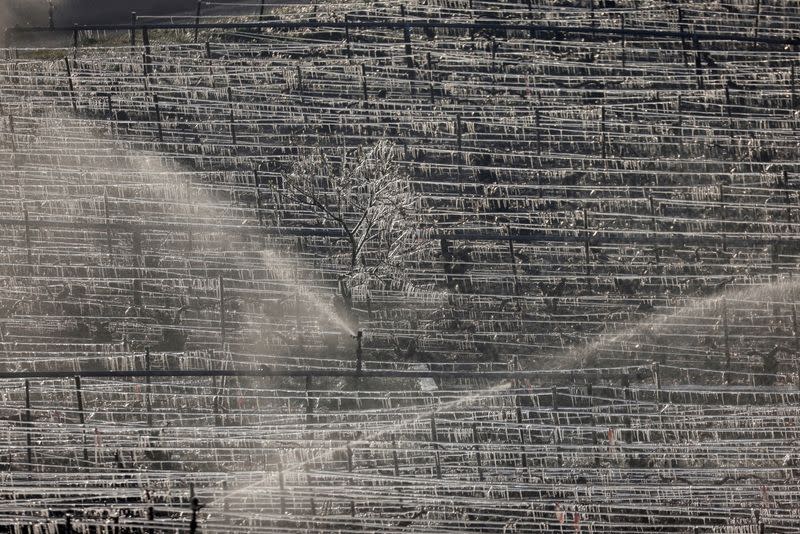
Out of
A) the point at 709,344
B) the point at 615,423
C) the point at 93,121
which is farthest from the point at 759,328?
the point at 93,121

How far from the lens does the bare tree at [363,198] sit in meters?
16.2

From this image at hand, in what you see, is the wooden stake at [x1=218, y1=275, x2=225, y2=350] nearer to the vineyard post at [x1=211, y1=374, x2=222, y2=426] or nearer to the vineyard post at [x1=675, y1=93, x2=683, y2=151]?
the vineyard post at [x1=211, y1=374, x2=222, y2=426]

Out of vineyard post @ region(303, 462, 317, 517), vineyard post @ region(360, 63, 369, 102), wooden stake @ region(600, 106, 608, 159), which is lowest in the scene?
vineyard post @ region(303, 462, 317, 517)

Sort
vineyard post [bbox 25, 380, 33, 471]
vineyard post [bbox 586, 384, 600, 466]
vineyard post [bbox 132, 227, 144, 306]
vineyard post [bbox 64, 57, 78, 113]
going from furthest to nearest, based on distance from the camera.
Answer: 1. vineyard post [bbox 64, 57, 78, 113]
2. vineyard post [bbox 132, 227, 144, 306]
3. vineyard post [bbox 586, 384, 600, 466]
4. vineyard post [bbox 25, 380, 33, 471]

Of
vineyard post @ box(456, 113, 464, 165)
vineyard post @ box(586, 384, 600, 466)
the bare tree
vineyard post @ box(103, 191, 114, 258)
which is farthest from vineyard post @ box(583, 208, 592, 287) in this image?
vineyard post @ box(103, 191, 114, 258)

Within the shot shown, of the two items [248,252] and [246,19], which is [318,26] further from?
[248,252]

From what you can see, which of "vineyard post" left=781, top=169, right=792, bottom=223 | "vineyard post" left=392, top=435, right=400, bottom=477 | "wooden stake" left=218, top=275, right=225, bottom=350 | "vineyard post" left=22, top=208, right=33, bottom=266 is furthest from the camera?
"vineyard post" left=781, top=169, right=792, bottom=223

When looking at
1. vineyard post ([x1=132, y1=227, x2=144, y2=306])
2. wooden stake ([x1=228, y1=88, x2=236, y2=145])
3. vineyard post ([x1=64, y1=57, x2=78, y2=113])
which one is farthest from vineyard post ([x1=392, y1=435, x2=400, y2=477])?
vineyard post ([x1=64, y1=57, x2=78, y2=113])

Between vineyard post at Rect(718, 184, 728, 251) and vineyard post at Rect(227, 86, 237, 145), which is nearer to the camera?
vineyard post at Rect(718, 184, 728, 251)

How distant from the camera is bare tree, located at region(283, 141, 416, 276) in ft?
53.1

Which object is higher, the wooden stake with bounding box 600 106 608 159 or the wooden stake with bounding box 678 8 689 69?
the wooden stake with bounding box 678 8 689 69

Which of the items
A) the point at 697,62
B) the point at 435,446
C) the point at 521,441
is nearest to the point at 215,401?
the point at 435,446

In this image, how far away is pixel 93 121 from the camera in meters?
18.5

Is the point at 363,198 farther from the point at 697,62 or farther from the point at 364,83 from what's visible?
the point at 697,62
